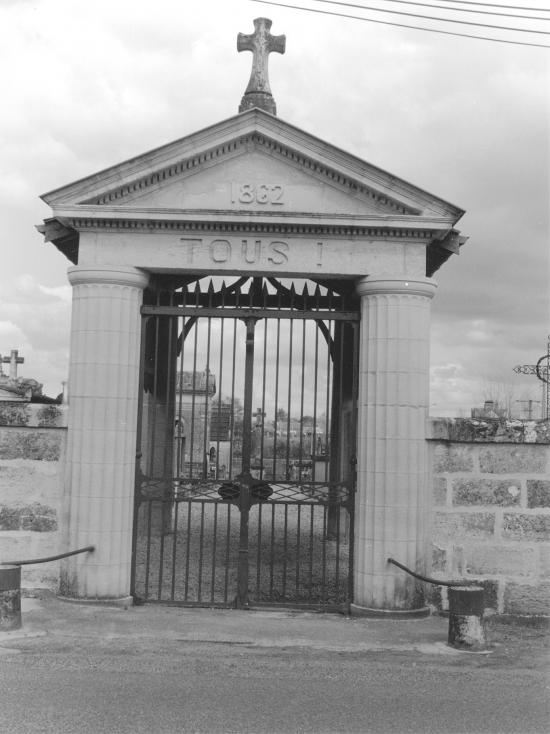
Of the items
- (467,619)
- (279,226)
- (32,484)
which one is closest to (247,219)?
(279,226)

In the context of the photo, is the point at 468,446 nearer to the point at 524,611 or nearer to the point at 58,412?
the point at 524,611

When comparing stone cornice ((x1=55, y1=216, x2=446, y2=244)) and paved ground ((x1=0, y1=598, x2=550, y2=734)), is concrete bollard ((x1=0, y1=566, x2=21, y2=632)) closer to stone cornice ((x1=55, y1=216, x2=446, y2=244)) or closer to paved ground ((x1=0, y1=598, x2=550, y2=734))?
paved ground ((x1=0, y1=598, x2=550, y2=734))

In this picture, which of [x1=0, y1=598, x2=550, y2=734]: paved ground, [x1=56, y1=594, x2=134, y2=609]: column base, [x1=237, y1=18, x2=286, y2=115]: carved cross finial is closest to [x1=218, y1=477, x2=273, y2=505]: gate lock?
[x1=0, y1=598, x2=550, y2=734]: paved ground

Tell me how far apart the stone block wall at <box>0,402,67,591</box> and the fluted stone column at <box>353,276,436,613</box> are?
3.05 meters

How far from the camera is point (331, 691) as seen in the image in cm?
576

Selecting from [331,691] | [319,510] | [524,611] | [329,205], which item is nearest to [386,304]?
[329,205]

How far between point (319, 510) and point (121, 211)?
10.9 m

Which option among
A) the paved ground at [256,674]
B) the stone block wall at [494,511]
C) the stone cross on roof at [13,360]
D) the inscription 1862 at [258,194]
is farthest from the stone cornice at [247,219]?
the stone cross on roof at [13,360]

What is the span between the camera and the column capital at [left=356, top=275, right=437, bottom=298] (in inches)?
313

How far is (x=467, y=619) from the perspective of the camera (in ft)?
22.5

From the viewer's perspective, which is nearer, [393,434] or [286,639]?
[286,639]

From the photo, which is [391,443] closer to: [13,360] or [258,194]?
[258,194]

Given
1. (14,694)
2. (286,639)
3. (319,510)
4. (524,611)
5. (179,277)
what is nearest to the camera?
(14,694)

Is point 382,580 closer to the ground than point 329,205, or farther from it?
closer to the ground
